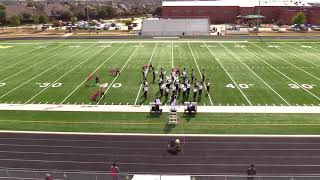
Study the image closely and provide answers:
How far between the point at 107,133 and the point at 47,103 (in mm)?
6796

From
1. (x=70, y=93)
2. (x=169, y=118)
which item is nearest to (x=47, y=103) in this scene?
(x=70, y=93)

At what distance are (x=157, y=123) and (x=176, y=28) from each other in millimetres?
47276

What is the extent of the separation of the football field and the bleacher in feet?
39.7

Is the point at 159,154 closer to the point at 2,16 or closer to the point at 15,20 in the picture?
the point at 15,20

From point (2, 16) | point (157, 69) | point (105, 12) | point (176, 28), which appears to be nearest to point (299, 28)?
point (176, 28)

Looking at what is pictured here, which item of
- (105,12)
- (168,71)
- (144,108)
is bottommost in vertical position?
(144,108)

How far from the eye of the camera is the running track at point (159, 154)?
15.2m

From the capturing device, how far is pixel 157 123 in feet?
66.1

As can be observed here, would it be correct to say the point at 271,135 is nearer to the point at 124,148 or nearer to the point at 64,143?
the point at 124,148

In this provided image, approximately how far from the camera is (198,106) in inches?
901

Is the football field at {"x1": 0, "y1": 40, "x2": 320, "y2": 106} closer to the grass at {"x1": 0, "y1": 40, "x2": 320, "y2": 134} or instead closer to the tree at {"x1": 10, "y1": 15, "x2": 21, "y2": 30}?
the grass at {"x1": 0, "y1": 40, "x2": 320, "y2": 134}

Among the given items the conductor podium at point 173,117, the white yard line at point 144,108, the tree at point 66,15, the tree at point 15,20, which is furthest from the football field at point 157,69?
the tree at point 66,15

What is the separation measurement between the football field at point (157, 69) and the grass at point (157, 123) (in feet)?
7.54

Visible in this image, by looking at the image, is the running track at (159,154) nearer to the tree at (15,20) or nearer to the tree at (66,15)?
the tree at (15,20)
